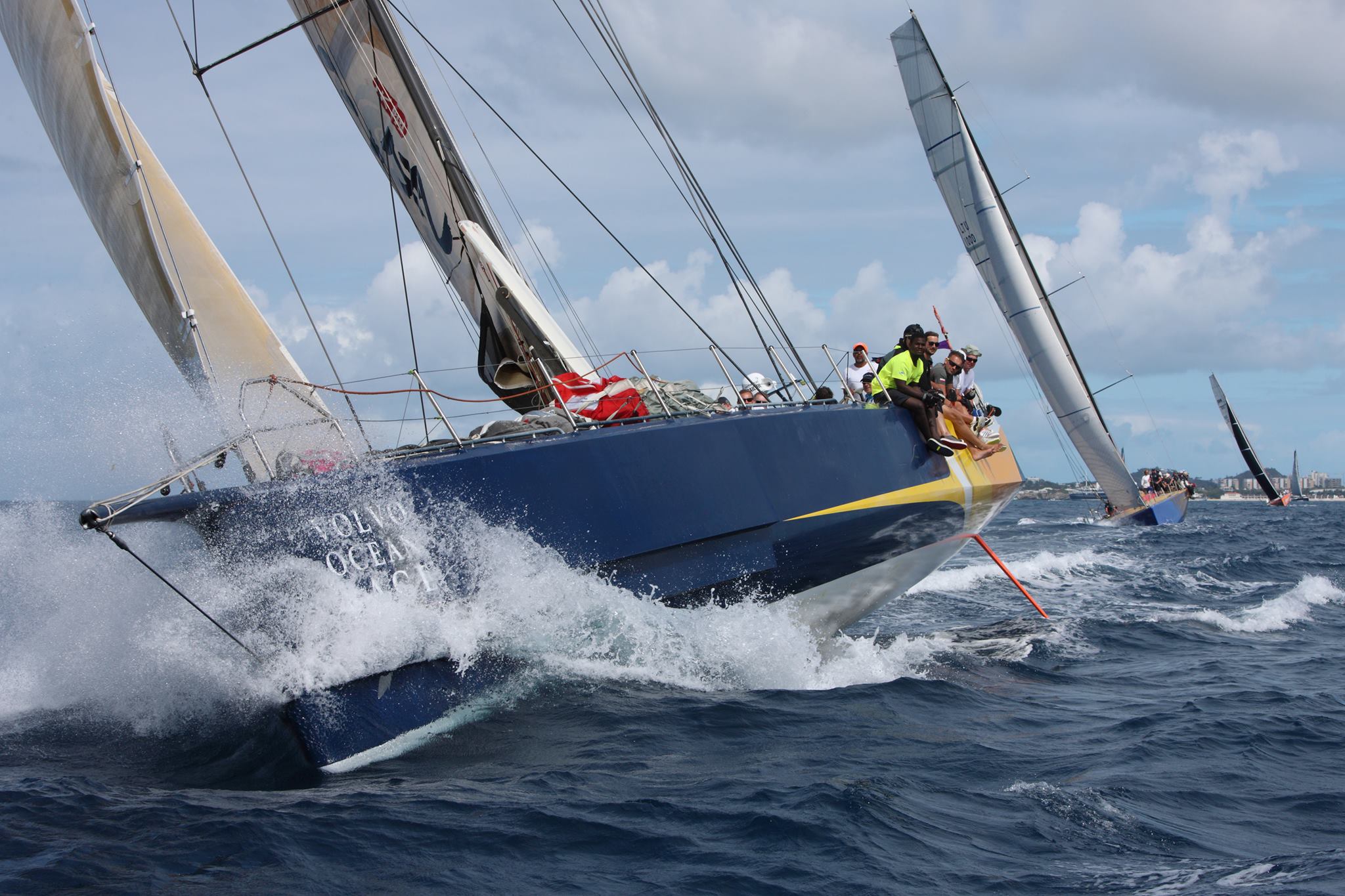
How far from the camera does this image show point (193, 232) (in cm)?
737

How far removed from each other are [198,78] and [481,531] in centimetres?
426

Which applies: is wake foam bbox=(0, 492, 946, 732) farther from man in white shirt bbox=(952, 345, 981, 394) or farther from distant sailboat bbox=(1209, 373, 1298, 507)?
distant sailboat bbox=(1209, 373, 1298, 507)

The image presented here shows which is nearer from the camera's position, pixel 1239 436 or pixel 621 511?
pixel 621 511

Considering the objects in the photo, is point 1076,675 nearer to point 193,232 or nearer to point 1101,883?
point 1101,883

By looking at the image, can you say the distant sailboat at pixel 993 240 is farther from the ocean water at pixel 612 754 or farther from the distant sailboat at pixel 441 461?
the ocean water at pixel 612 754

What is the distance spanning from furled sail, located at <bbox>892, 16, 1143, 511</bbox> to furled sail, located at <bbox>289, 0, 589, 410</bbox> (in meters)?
11.7

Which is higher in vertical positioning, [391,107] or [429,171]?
[391,107]

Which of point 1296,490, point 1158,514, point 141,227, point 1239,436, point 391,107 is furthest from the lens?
point 1296,490

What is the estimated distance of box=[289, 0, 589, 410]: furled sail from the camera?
26.5 ft

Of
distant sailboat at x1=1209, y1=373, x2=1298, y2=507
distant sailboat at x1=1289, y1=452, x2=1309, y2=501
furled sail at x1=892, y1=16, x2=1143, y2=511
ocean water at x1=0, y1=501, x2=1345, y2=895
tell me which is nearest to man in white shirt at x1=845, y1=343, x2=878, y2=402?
ocean water at x1=0, y1=501, x2=1345, y2=895

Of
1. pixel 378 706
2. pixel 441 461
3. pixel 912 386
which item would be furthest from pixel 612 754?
pixel 912 386

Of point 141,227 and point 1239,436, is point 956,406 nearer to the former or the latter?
point 141,227

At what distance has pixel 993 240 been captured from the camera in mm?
18172

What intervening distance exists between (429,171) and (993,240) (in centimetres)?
1211
